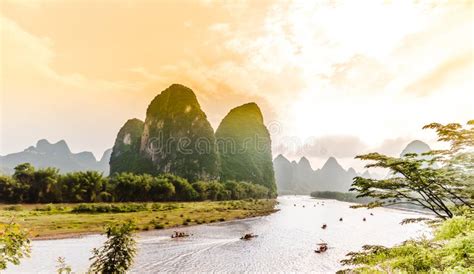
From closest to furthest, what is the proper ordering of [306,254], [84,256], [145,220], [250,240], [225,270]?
[225,270] < [84,256] < [306,254] < [250,240] < [145,220]

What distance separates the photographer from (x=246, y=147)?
171 m

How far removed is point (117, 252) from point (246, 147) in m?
162

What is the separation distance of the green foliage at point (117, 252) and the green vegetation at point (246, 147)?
13482cm

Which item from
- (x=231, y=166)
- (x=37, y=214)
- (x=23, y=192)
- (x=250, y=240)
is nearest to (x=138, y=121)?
(x=231, y=166)

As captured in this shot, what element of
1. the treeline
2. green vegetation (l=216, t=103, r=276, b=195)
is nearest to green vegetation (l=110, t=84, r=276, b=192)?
green vegetation (l=216, t=103, r=276, b=195)

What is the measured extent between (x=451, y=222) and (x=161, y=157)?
129m

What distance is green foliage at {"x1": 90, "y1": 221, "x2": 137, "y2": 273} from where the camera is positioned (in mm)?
9234

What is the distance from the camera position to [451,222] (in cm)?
468

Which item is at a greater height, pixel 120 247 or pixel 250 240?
pixel 120 247

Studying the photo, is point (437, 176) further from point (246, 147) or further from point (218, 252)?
point (246, 147)

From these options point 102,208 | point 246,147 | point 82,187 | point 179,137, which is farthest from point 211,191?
point 246,147

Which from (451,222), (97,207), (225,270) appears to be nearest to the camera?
(451,222)

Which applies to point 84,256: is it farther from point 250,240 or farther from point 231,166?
point 231,166

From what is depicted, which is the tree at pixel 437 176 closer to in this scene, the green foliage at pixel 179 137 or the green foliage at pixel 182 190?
the green foliage at pixel 182 190
